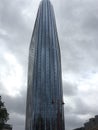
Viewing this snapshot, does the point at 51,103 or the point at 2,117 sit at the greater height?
the point at 51,103

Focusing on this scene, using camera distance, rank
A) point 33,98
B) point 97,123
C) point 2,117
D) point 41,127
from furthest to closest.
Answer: point 33,98
point 41,127
point 97,123
point 2,117

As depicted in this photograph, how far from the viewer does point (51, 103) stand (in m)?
198

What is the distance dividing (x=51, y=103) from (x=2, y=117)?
473ft

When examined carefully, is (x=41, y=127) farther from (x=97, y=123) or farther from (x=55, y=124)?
(x=97, y=123)

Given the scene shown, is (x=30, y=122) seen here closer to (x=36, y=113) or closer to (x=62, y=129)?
(x=36, y=113)

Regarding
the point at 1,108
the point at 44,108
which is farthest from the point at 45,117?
the point at 1,108

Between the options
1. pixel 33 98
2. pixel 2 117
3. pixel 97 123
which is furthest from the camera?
pixel 33 98

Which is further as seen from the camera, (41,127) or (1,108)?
(41,127)

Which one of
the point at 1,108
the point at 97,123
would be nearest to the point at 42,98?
the point at 97,123

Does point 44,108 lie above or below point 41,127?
above

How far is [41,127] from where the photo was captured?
187250 millimetres

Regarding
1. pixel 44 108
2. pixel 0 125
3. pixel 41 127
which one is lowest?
pixel 0 125

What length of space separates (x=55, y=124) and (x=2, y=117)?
13755cm

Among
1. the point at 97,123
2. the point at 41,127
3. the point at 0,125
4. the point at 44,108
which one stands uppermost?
the point at 44,108
